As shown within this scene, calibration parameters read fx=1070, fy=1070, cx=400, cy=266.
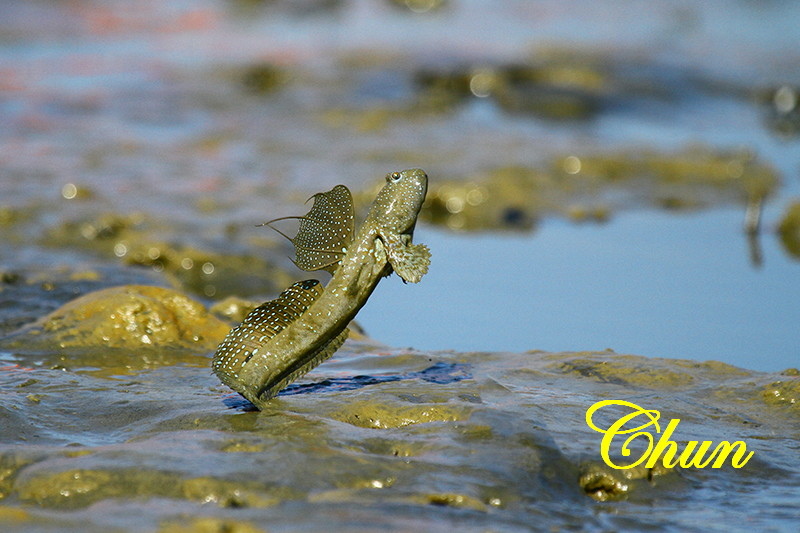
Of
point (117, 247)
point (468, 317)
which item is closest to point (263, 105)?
point (117, 247)

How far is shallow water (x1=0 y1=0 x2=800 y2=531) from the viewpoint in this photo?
2.90 metres

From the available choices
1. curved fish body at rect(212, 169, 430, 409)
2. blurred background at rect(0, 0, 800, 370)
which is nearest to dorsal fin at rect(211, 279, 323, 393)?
curved fish body at rect(212, 169, 430, 409)

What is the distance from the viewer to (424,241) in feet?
24.1

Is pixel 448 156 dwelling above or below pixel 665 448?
above

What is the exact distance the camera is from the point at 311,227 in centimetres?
347

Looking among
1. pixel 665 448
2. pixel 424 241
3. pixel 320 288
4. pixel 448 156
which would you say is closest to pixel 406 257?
pixel 320 288

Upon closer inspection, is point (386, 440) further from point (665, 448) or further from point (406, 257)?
point (665, 448)

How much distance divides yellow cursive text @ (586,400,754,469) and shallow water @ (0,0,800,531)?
0.16ft

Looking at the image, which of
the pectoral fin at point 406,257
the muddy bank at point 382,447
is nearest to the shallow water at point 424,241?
the muddy bank at point 382,447

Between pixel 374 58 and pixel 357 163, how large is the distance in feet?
13.5

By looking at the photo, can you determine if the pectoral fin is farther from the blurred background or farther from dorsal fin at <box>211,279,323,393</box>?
the blurred background

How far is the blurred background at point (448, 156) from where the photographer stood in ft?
19.3

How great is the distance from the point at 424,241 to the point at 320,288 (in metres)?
3.88

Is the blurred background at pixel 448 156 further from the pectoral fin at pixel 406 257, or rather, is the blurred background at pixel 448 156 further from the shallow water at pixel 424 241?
the pectoral fin at pixel 406 257
